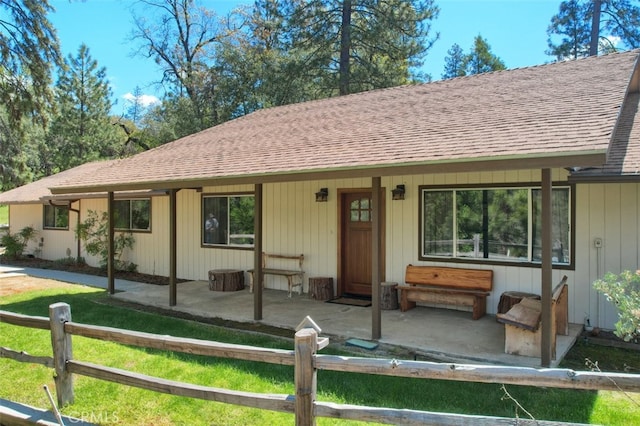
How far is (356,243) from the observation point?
9.12 meters

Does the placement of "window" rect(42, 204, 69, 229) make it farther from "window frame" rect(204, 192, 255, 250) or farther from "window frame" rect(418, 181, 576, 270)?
"window frame" rect(418, 181, 576, 270)

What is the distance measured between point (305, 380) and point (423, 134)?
434 centimetres

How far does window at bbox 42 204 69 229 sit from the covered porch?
741cm

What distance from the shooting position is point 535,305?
5.96m

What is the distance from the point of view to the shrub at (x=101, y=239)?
1325 centimetres

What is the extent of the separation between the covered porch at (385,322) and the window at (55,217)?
24.3 feet

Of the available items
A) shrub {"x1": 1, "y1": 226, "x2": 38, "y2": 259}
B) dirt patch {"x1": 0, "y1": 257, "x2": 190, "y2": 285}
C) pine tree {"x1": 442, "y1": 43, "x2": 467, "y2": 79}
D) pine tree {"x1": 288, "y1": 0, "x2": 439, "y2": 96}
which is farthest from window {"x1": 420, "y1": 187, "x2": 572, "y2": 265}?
pine tree {"x1": 442, "y1": 43, "x2": 467, "y2": 79}

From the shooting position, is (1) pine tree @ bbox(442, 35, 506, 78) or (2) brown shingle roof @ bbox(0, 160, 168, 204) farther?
(1) pine tree @ bbox(442, 35, 506, 78)

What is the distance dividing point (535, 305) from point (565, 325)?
27.6 inches

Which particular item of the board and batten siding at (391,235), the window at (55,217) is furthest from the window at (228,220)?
the window at (55,217)

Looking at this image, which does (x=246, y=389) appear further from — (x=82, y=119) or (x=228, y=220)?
(x=82, y=119)

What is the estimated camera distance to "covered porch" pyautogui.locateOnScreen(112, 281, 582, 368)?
5590 mm

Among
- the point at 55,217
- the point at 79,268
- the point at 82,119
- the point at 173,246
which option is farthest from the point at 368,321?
the point at 82,119

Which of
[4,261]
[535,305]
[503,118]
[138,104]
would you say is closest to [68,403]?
[535,305]
